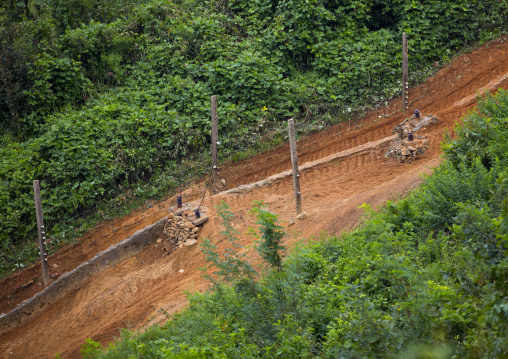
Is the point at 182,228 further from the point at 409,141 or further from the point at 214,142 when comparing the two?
the point at 409,141

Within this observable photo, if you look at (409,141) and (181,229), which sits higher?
(409,141)

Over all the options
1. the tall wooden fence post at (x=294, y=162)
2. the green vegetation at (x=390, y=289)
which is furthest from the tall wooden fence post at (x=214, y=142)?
the green vegetation at (x=390, y=289)

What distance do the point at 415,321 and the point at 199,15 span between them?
539 inches

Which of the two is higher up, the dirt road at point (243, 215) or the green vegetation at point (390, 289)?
the green vegetation at point (390, 289)

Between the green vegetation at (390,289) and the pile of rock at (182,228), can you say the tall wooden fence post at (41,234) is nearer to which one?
the pile of rock at (182,228)

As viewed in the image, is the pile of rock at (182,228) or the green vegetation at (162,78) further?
the green vegetation at (162,78)

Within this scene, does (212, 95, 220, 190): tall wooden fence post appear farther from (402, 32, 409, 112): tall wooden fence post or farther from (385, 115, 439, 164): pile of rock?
(402, 32, 409, 112): tall wooden fence post

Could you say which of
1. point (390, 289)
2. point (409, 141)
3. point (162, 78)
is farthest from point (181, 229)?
point (390, 289)

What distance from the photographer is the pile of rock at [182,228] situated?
34.1 feet

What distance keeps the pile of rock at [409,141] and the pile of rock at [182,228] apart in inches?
185

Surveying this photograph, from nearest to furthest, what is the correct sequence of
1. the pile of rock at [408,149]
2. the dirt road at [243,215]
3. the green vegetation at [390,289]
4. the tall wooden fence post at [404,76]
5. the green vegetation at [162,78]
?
the green vegetation at [390,289]
the dirt road at [243,215]
the pile of rock at [408,149]
the green vegetation at [162,78]
the tall wooden fence post at [404,76]

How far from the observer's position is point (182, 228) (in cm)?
1052

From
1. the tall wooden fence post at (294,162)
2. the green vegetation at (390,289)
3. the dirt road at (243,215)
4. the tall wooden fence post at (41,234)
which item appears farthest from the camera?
the tall wooden fence post at (41,234)

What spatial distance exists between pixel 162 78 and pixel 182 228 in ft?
17.7
